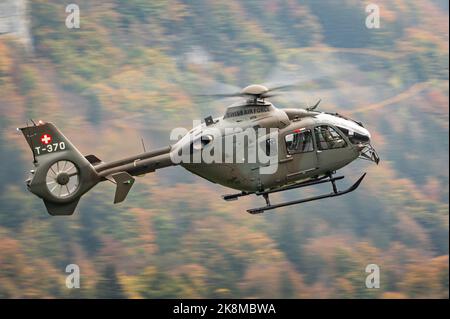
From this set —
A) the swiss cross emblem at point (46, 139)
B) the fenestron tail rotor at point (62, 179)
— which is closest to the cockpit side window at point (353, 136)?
the fenestron tail rotor at point (62, 179)

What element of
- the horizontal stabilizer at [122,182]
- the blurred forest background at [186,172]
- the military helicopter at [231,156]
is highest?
the blurred forest background at [186,172]

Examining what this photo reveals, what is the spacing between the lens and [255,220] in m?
36.1

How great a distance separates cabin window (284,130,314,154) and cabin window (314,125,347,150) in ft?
0.47

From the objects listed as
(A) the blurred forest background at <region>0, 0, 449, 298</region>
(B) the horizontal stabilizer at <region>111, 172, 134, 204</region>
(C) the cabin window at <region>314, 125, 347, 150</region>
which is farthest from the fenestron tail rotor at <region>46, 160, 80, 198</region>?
(A) the blurred forest background at <region>0, 0, 449, 298</region>

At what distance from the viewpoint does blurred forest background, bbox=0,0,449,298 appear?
33531mm

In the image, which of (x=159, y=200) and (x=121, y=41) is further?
(x=121, y=41)

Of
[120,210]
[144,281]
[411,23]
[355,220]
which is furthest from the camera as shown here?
[411,23]

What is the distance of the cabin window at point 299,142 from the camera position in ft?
51.9

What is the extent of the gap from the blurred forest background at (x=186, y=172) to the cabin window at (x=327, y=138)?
13.1 metres

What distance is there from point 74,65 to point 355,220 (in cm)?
1221

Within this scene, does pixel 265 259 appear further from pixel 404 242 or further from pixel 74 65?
pixel 74 65

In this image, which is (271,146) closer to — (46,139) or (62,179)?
(62,179)

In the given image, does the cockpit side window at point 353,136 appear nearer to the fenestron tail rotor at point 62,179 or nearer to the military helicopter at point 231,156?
the military helicopter at point 231,156

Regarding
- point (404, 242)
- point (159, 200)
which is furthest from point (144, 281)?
point (404, 242)
